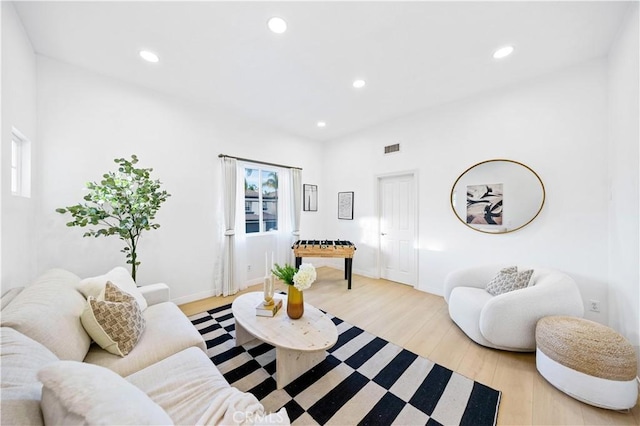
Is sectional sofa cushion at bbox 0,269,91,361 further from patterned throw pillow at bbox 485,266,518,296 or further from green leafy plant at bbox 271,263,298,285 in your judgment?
patterned throw pillow at bbox 485,266,518,296

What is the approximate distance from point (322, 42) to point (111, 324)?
2853 millimetres

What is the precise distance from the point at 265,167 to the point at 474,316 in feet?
12.4

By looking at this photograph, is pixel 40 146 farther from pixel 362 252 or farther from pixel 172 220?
pixel 362 252

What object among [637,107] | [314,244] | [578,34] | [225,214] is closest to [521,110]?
[578,34]

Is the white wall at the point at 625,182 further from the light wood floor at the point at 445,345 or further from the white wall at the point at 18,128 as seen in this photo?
the white wall at the point at 18,128

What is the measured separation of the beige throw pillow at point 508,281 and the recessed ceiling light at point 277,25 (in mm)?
3381

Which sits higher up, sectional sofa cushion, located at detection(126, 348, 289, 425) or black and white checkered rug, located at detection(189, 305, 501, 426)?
sectional sofa cushion, located at detection(126, 348, 289, 425)

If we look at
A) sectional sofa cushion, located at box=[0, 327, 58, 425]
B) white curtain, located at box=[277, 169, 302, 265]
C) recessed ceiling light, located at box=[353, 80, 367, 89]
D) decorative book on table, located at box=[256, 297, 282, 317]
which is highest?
recessed ceiling light, located at box=[353, 80, 367, 89]

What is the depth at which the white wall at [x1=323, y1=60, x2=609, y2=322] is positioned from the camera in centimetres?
245

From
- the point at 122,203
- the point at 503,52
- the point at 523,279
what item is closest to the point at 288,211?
the point at 122,203

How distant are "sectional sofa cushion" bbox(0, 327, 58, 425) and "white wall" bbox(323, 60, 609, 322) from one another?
4.02 metres

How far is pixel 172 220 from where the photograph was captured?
3.15m

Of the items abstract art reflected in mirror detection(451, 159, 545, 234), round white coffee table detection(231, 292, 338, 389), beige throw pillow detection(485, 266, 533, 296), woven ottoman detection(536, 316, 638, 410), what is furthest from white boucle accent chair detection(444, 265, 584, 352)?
round white coffee table detection(231, 292, 338, 389)

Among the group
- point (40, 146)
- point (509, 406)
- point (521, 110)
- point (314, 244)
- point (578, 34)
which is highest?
point (578, 34)
